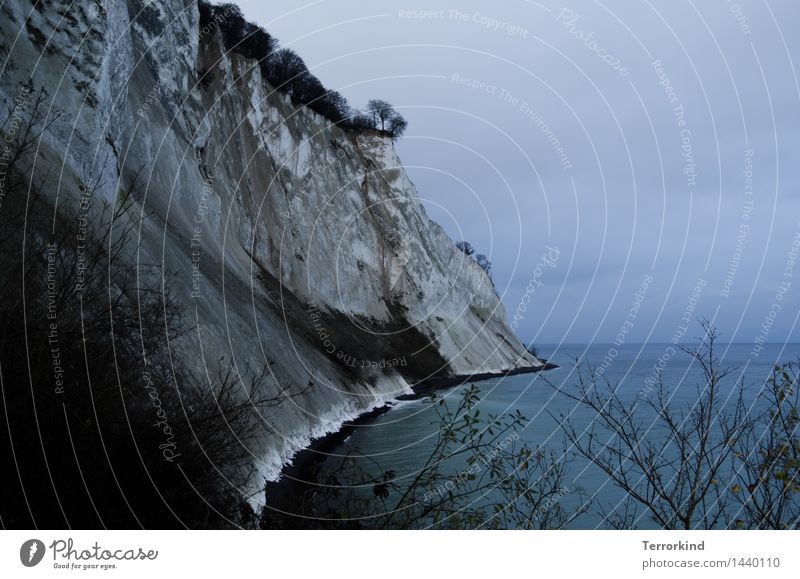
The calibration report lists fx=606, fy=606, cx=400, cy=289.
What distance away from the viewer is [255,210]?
26609 mm

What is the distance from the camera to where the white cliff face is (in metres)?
12.2

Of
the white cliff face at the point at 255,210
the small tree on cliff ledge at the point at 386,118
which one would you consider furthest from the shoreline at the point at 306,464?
the small tree on cliff ledge at the point at 386,118

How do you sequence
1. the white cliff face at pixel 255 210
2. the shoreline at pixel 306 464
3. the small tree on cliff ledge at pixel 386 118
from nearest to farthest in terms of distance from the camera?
1. the shoreline at pixel 306 464
2. the white cliff face at pixel 255 210
3. the small tree on cliff ledge at pixel 386 118

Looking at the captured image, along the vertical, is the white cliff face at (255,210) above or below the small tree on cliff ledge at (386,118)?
below

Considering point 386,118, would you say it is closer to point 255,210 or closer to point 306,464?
point 255,210

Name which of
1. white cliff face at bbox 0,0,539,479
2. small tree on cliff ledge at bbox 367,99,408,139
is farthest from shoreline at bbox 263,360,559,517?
small tree on cliff ledge at bbox 367,99,408,139

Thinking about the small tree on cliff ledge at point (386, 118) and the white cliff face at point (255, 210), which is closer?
the white cliff face at point (255, 210)

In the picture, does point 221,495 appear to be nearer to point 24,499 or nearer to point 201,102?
point 24,499

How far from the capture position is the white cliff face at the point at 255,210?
12.2 metres

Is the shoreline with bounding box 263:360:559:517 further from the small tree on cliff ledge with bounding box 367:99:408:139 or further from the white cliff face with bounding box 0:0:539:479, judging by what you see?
the small tree on cliff ledge with bounding box 367:99:408:139

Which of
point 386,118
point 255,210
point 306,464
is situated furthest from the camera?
point 386,118

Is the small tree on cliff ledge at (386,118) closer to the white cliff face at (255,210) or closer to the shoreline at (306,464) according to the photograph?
the white cliff face at (255,210)

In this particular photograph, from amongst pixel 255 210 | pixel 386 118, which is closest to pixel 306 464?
pixel 255 210
